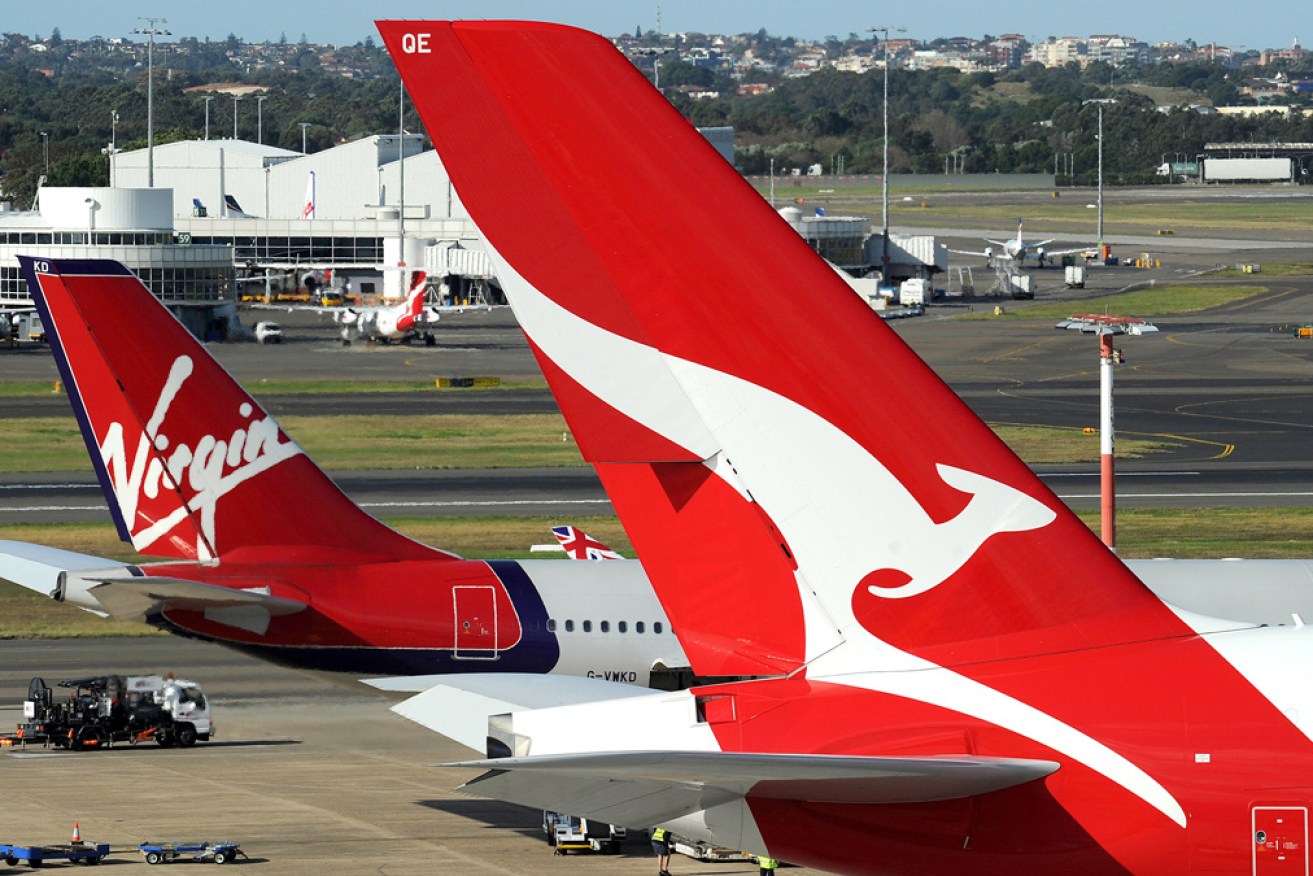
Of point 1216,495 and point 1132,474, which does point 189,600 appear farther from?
point 1132,474

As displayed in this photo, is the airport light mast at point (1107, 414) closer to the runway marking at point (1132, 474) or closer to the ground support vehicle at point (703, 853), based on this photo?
the ground support vehicle at point (703, 853)

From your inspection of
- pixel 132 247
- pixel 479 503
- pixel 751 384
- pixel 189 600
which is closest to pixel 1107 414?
pixel 189 600

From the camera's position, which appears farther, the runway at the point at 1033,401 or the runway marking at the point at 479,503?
the runway at the point at 1033,401

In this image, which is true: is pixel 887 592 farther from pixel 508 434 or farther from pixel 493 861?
pixel 508 434

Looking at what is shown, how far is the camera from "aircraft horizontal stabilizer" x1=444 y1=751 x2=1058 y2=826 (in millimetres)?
11211

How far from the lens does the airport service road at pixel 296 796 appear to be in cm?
2717

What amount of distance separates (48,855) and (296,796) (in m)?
5.58

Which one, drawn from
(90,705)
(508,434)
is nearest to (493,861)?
(90,705)

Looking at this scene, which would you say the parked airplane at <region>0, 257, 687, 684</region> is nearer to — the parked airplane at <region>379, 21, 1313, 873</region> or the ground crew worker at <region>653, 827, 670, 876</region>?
the ground crew worker at <region>653, 827, 670, 876</region>

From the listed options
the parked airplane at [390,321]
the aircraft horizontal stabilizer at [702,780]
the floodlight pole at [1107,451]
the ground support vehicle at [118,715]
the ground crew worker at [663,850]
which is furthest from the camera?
the parked airplane at [390,321]

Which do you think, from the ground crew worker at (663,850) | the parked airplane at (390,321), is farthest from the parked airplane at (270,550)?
the parked airplane at (390,321)

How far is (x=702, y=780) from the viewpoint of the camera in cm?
1144

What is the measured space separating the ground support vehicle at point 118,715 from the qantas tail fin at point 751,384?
24.7m

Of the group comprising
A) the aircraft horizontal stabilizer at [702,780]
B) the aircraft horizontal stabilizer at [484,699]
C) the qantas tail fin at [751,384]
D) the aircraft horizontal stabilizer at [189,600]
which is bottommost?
the aircraft horizontal stabilizer at [189,600]
